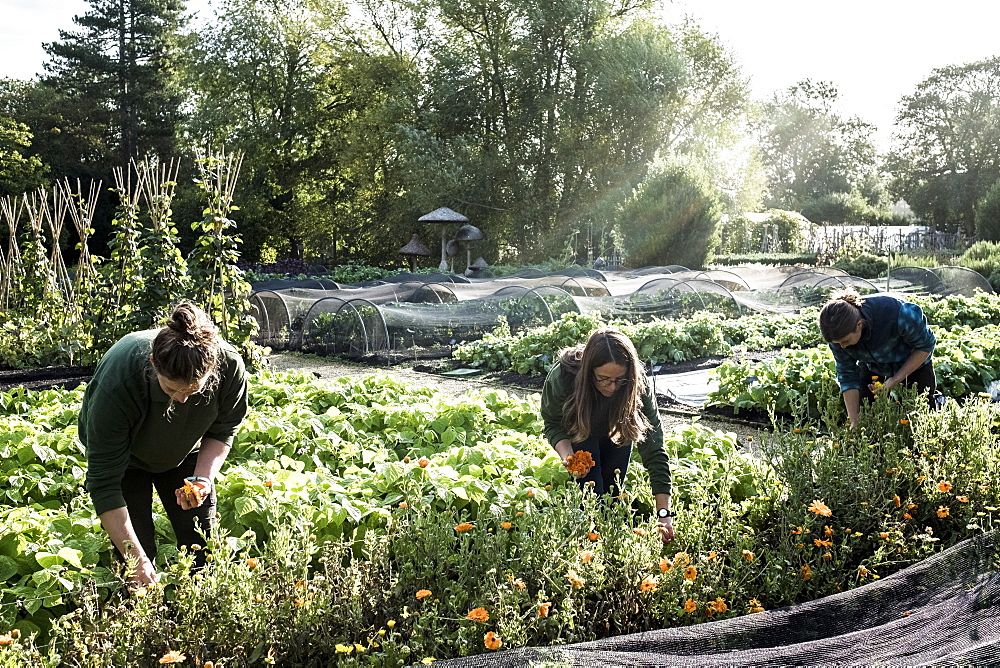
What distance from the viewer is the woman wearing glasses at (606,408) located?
2.88 meters

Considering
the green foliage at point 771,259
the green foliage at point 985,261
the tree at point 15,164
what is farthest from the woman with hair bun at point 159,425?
the tree at point 15,164

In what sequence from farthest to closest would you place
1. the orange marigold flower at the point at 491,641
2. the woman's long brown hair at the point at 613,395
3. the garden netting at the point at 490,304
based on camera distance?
1. the garden netting at the point at 490,304
2. the woman's long brown hair at the point at 613,395
3. the orange marigold flower at the point at 491,641

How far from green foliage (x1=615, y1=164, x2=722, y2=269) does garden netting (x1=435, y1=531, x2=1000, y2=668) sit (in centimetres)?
1736

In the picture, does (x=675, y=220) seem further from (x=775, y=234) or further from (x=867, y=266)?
(x=775, y=234)

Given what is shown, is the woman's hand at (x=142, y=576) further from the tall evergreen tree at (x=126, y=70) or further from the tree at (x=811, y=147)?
the tree at (x=811, y=147)

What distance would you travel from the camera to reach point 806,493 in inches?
123

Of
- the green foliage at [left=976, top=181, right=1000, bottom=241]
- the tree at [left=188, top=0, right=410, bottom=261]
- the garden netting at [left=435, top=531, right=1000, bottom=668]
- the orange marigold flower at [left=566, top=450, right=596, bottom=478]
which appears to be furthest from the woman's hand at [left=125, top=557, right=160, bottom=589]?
the green foliage at [left=976, top=181, right=1000, bottom=241]

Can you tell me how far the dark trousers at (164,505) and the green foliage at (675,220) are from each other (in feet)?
58.3

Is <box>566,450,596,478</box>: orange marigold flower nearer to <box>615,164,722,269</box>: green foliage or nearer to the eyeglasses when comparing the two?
the eyeglasses

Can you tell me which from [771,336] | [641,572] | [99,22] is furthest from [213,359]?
[99,22]

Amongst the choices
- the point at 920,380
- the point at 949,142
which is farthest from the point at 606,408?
the point at 949,142

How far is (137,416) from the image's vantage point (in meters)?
2.44

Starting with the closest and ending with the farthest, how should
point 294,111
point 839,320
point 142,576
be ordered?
point 142,576 → point 839,320 → point 294,111

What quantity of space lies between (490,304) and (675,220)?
10481 mm
